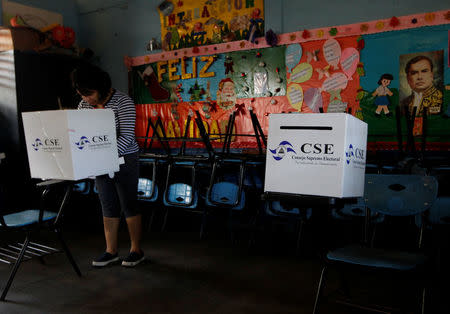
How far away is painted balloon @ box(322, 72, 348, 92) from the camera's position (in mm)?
3811

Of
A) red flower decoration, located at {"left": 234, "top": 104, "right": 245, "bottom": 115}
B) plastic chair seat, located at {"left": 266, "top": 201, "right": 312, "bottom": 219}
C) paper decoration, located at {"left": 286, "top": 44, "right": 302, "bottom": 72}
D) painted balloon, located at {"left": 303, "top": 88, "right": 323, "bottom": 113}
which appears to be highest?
paper decoration, located at {"left": 286, "top": 44, "right": 302, "bottom": 72}

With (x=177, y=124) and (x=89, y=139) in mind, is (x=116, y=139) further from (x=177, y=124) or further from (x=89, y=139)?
(x=177, y=124)

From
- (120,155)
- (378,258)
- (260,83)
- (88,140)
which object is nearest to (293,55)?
(260,83)

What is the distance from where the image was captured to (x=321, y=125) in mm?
1703

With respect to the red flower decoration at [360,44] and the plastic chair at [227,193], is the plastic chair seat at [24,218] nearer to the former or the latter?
the plastic chair at [227,193]

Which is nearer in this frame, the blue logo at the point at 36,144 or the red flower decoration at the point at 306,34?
the blue logo at the point at 36,144

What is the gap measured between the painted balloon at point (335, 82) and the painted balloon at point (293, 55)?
0.38 m

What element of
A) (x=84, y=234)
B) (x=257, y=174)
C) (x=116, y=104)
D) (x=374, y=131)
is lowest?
(x=84, y=234)

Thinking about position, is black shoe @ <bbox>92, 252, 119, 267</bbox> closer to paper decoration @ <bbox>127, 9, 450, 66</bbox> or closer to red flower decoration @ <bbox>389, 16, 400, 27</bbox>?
paper decoration @ <bbox>127, 9, 450, 66</bbox>

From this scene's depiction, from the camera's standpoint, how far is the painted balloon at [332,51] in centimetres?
381

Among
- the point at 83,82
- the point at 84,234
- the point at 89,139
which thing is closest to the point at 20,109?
the point at 84,234

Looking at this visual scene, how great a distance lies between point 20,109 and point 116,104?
7.80ft

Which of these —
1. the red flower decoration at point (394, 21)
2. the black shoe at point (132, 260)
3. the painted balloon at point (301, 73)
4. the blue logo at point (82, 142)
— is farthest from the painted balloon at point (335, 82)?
the blue logo at point (82, 142)

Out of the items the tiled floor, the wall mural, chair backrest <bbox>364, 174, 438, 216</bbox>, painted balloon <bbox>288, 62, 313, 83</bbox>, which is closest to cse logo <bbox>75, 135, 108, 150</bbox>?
the tiled floor
